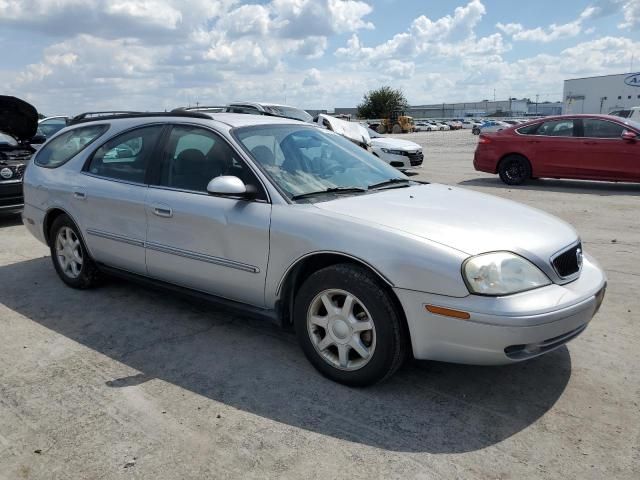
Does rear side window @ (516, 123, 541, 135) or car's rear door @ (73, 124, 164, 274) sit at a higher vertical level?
rear side window @ (516, 123, 541, 135)

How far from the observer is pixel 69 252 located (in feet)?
17.0

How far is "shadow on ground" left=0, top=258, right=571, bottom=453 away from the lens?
115 inches

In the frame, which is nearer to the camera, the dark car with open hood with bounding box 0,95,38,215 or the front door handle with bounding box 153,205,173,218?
the front door handle with bounding box 153,205,173,218

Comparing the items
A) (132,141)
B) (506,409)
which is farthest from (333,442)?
(132,141)

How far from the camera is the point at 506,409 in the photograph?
3068mm

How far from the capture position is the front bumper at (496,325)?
2801mm

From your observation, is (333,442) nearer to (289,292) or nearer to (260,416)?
(260,416)

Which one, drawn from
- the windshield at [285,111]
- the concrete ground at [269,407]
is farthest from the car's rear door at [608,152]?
the concrete ground at [269,407]

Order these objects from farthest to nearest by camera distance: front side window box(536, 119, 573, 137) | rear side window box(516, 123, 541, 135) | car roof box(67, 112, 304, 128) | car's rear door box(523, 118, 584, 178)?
rear side window box(516, 123, 541, 135) < front side window box(536, 119, 573, 137) < car's rear door box(523, 118, 584, 178) < car roof box(67, 112, 304, 128)

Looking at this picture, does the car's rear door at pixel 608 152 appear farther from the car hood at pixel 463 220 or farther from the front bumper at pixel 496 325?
the front bumper at pixel 496 325

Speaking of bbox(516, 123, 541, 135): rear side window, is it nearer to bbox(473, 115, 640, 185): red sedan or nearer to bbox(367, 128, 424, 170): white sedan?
bbox(473, 115, 640, 185): red sedan

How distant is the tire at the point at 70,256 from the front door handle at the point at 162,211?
1.20 m

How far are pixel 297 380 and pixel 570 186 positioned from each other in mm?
10085

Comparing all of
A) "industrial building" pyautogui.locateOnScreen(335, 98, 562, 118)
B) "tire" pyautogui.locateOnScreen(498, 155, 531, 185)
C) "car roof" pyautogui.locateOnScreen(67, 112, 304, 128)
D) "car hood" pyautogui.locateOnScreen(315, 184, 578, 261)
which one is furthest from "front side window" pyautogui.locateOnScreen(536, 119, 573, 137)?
"industrial building" pyautogui.locateOnScreen(335, 98, 562, 118)
